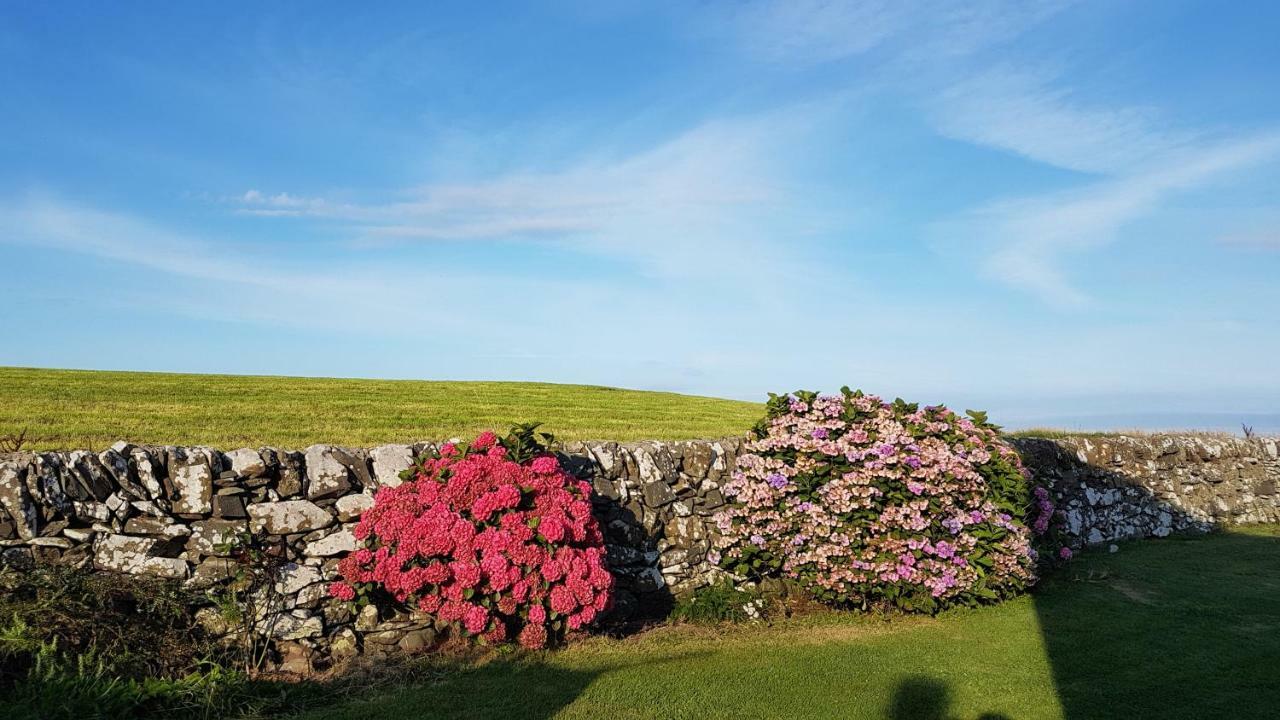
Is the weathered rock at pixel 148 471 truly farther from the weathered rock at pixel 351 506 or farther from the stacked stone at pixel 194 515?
the weathered rock at pixel 351 506

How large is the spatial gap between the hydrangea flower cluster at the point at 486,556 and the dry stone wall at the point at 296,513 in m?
0.40

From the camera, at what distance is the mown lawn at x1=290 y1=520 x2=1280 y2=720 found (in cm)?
698

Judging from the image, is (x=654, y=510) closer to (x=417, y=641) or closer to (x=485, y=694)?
(x=417, y=641)

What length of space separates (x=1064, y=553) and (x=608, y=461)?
672 centimetres

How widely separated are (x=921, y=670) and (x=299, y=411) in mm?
14276

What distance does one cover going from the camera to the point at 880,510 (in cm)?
995

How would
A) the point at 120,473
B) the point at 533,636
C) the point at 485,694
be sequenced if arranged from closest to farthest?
the point at 485,694 → the point at 120,473 → the point at 533,636

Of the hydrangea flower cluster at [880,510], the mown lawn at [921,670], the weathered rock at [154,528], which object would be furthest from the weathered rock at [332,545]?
the hydrangea flower cluster at [880,510]

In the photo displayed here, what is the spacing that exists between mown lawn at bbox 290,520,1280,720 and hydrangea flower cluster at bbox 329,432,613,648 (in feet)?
1.52

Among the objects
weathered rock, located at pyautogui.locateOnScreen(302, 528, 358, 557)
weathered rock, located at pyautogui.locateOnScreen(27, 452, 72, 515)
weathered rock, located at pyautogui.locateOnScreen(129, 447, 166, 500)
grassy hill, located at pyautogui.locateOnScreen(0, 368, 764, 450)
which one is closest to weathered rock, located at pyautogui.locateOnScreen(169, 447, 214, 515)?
weathered rock, located at pyautogui.locateOnScreen(129, 447, 166, 500)

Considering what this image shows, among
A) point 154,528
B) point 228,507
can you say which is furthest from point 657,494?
point 154,528

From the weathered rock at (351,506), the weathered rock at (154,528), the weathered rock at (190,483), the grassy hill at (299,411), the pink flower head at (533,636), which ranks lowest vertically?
the pink flower head at (533,636)

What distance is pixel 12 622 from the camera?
664 cm

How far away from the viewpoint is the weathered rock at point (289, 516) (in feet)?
27.0
